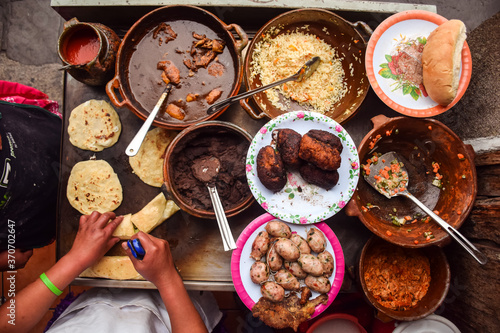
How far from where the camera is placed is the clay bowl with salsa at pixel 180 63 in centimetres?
176

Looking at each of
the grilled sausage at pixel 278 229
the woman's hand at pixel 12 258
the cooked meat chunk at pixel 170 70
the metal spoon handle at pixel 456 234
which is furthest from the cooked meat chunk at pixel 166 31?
the metal spoon handle at pixel 456 234

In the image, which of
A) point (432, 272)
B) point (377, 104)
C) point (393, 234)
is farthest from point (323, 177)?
point (432, 272)

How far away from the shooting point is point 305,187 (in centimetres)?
171

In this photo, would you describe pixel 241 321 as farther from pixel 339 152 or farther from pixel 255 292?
pixel 339 152

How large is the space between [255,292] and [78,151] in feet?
4.58

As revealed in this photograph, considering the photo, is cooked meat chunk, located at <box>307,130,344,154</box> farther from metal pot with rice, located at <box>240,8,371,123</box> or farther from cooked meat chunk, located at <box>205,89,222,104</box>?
cooked meat chunk, located at <box>205,89,222,104</box>

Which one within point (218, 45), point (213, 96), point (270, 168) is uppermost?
point (218, 45)

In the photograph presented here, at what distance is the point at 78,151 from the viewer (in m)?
1.93

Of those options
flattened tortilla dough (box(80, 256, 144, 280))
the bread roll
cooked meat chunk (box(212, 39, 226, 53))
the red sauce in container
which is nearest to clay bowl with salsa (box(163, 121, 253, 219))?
cooked meat chunk (box(212, 39, 226, 53))

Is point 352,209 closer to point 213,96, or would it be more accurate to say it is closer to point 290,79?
point 290,79

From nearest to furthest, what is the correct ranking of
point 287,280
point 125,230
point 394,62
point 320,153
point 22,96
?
point 320,153 < point 287,280 < point 394,62 < point 125,230 < point 22,96

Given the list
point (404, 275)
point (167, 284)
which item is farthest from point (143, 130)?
point (404, 275)

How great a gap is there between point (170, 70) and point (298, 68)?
2.52ft

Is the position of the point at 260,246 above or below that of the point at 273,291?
above
